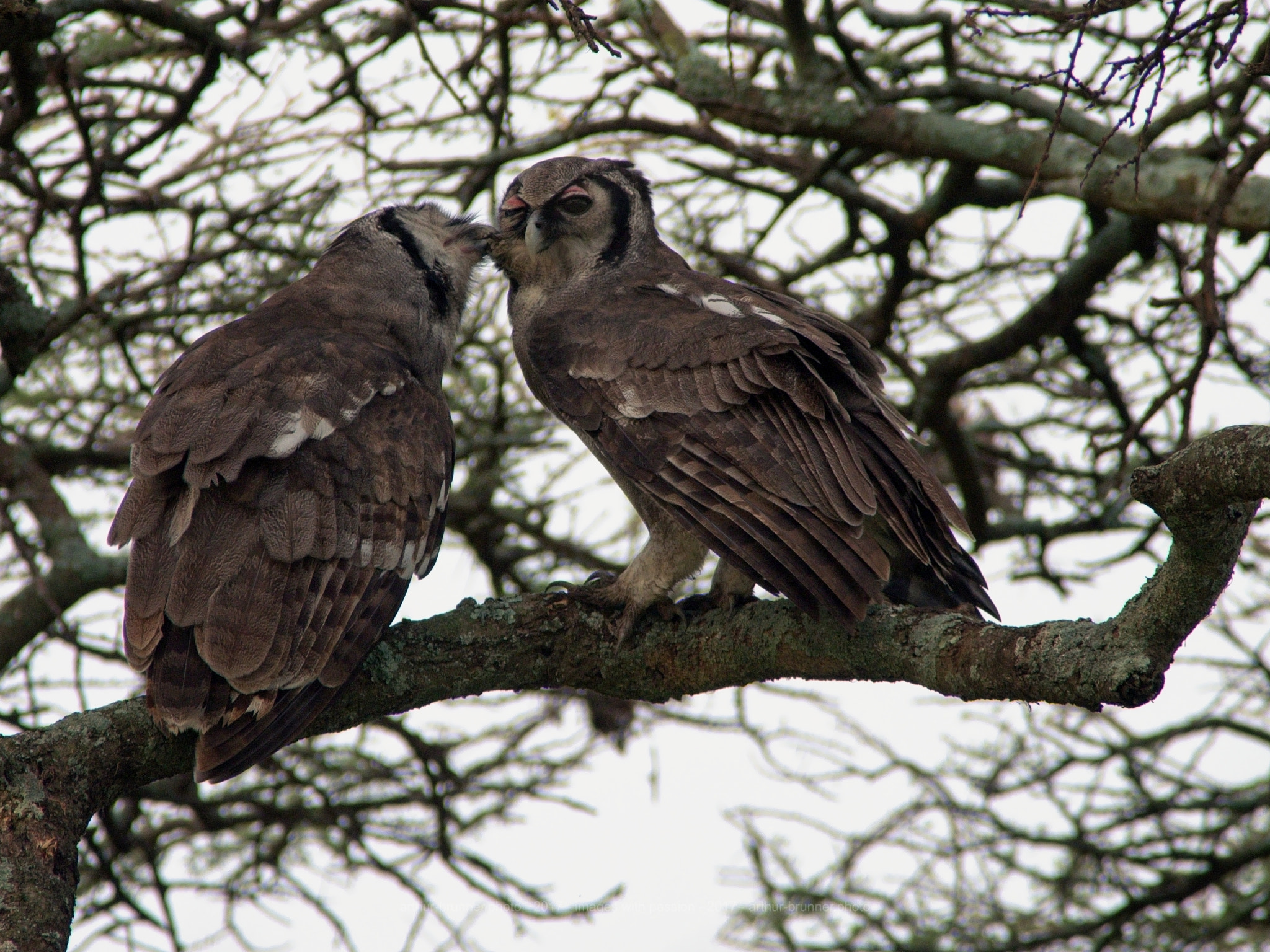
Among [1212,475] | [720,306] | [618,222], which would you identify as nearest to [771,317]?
[720,306]

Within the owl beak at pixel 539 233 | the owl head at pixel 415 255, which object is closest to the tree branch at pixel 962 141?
the owl beak at pixel 539 233

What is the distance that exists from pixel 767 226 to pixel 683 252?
0.46 meters

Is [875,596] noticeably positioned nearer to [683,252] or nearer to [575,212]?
[575,212]

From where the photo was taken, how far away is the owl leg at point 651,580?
11.9 feet

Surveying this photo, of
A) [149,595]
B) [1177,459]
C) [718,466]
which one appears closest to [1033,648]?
[1177,459]

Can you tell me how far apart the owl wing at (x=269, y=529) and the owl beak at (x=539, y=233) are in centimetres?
85

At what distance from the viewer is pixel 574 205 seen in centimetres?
452

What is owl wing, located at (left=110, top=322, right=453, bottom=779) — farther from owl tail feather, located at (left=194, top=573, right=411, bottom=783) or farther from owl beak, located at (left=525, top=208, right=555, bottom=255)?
owl beak, located at (left=525, top=208, right=555, bottom=255)

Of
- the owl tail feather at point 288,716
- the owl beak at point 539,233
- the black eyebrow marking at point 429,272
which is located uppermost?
the black eyebrow marking at point 429,272

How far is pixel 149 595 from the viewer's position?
10.5 feet

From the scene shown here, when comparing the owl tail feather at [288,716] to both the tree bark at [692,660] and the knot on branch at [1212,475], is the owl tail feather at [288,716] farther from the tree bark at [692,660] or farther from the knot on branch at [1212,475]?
the knot on branch at [1212,475]

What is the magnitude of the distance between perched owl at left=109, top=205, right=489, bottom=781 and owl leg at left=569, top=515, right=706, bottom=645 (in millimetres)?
551

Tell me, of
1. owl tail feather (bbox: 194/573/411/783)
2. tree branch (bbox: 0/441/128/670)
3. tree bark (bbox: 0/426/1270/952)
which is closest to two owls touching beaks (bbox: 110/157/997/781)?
owl tail feather (bbox: 194/573/411/783)

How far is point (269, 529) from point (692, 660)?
4.02 ft
